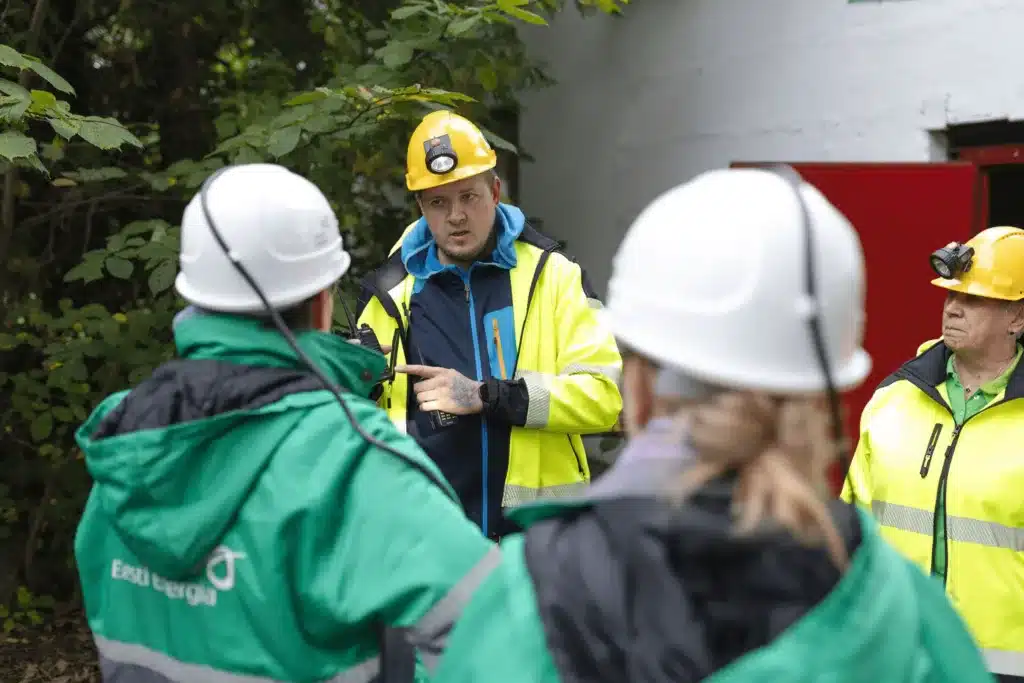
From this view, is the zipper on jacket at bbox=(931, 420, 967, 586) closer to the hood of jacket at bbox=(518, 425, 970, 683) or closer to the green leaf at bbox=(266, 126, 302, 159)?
the hood of jacket at bbox=(518, 425, 970, 683)

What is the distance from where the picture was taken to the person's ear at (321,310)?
189cm

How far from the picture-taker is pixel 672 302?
125 cm

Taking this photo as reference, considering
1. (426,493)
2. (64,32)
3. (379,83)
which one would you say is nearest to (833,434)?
(426,493)

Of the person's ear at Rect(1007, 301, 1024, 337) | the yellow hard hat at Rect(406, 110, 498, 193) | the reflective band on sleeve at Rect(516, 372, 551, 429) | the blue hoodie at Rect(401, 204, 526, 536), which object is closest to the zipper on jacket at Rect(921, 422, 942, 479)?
the person's ear at Rect(1007, 301, 1024, 337)

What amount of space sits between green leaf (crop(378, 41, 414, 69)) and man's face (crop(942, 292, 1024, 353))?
242 centimetres

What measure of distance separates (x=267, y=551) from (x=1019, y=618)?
7.03 feet

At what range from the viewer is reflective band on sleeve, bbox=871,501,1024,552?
2.88 m

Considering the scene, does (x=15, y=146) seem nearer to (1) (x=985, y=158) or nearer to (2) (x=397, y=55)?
(2) (x=397, y=55)

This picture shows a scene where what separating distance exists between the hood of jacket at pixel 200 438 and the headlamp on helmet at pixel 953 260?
2.00 metres

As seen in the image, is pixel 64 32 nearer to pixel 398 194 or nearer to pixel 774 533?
pixel 398 194

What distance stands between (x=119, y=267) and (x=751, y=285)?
3750mm

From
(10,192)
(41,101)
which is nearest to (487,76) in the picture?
(41,101)

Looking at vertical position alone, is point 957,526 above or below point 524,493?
below

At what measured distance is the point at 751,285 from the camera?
1202 mm
